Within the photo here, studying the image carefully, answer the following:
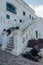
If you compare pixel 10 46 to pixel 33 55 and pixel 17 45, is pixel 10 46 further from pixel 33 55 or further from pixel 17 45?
pixel 33 55

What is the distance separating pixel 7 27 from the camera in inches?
813

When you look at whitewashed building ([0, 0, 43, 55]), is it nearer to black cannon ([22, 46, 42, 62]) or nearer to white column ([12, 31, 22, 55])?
white column ([12, 31, 22, 55])

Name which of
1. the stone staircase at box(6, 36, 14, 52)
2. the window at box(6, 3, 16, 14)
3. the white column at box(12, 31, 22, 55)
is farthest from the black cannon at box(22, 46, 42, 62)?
the window at box(6, 3, 16, 14)

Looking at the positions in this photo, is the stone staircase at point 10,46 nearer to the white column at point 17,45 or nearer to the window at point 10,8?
the white column at point 17,45

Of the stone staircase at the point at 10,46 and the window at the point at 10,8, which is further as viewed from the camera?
the window at the point at 10,8

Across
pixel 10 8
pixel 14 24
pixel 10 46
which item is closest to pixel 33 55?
pixel 10 46

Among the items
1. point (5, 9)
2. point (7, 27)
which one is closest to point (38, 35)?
point (7, 27)

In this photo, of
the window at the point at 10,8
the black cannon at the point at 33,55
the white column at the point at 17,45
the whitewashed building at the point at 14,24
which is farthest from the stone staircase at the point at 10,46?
the window at the point at 10,8

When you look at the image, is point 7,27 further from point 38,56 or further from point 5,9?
point 38,56

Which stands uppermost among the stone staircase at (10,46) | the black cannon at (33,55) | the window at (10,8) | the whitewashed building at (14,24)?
the window at (10,8)

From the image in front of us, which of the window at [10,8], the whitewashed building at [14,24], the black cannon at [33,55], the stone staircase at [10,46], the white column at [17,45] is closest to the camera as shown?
the black cannon at [33,55]

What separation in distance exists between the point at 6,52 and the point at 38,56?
10.9 ft

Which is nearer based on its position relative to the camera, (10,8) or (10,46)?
(10,46)

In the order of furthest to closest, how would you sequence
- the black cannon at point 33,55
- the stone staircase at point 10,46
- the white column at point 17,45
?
the stone staircase at point 10,46 → the white column at point 17,45 → the black cannon at point 33,55
